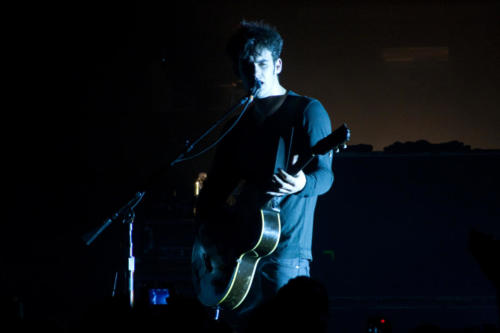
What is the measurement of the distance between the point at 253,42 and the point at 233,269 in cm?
115

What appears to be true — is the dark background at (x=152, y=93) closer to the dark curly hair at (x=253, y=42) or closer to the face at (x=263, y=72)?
the dark curly hair at (x=253, y=42)

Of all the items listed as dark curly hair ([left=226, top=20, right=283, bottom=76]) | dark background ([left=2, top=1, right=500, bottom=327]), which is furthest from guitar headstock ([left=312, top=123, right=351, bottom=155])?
dark background ([left=2, top=1, right=500, bottom=327])

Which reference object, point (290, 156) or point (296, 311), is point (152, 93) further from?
point (296, 311)

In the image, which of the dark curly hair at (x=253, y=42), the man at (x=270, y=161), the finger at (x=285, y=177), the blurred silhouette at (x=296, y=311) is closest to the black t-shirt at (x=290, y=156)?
the man at (x=270, y=161)

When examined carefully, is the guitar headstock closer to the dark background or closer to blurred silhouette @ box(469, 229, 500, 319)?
blurred silhouette @ box(469, 229, 500, 319)

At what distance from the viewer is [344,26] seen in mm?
6047

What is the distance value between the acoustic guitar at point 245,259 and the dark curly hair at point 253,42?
0.70 meters

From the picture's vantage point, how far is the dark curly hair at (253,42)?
2.50 meters

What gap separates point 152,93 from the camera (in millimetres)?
6027

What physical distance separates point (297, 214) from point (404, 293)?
1.93m

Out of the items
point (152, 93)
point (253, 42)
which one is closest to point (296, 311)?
point (253, 42)

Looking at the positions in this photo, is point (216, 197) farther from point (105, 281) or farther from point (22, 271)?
point (22, 271)

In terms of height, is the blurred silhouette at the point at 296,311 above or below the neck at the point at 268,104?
below

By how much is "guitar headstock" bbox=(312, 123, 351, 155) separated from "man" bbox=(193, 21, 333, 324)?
0.22ft
